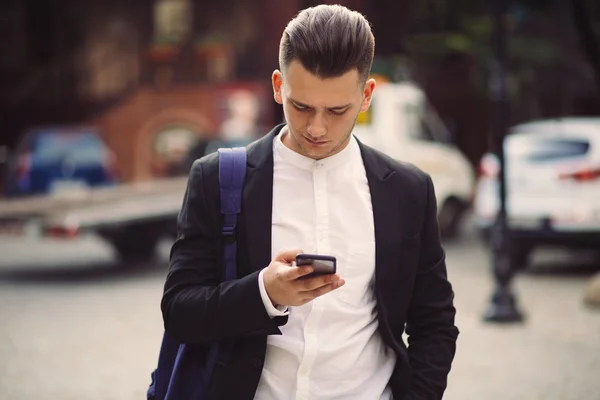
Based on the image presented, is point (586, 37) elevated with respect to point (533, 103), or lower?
elevated

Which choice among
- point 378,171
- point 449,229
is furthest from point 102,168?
point 378,171

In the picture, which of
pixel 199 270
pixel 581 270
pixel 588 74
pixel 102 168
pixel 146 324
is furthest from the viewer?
pixel 588 74

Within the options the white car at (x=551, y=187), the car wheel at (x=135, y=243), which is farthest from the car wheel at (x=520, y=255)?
the car wheel at (x=135, y=243)

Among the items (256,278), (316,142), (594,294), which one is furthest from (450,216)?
(256,278)

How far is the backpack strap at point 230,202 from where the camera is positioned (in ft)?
7.49

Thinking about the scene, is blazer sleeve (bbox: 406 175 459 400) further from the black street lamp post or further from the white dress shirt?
the black street lamp post

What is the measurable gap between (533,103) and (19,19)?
44.3 ft

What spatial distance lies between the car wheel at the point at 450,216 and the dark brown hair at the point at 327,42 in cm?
1298

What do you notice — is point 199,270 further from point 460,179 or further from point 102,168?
point 102,168

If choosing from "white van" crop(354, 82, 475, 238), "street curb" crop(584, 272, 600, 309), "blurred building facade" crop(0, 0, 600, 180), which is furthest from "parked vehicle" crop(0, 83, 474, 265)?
"blurred building facade" crop(0, 0, 600, 180)

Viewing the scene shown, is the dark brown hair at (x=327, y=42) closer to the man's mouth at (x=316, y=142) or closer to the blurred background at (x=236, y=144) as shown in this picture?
the man's mouth at (x=316, y=142)

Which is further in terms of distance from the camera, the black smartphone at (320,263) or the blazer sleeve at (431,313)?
the blazer sleeve at (431,313)

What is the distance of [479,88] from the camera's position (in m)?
24.0

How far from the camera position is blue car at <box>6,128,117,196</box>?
16.7 metres
